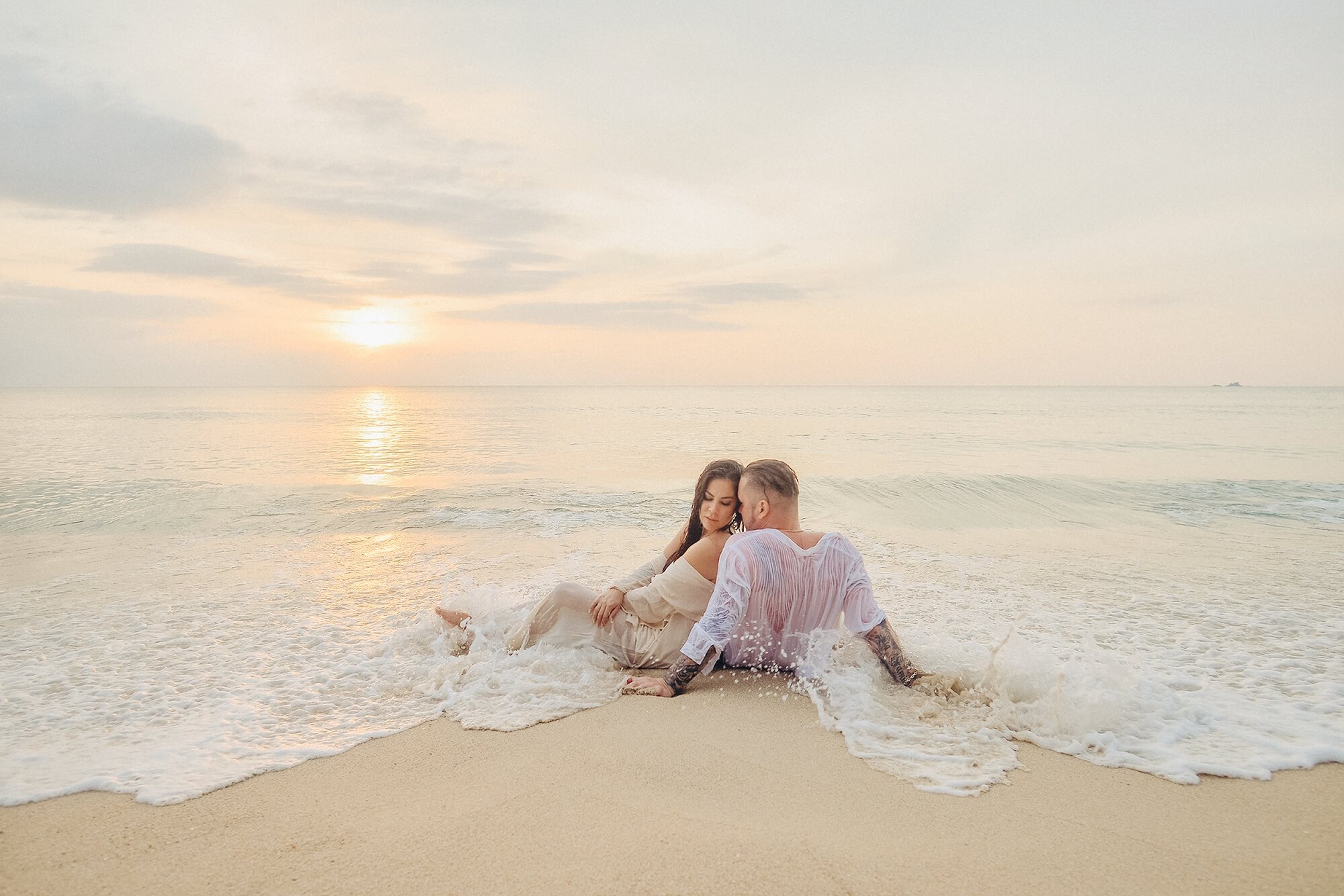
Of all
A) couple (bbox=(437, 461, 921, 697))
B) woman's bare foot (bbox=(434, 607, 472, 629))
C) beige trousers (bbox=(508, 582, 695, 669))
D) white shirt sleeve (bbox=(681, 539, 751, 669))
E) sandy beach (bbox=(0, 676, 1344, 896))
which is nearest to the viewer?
sandy beach (bbox=(0, 676, 1344, 896))

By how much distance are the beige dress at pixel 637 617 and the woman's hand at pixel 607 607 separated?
0.04 m

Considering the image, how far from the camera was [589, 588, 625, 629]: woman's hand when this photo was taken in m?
5.07

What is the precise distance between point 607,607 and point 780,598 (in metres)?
1.24

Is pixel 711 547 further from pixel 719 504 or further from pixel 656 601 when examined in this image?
pixel 656 601

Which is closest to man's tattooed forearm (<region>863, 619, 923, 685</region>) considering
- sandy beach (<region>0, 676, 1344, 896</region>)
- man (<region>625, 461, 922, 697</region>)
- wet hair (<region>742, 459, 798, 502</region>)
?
man (<region>625, 461, 922, 697</region>)

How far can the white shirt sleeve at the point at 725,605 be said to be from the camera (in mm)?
4336

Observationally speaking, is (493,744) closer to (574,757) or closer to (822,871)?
(574,757)

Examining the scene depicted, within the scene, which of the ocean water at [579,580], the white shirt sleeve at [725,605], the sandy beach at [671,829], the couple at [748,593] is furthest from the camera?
the couple at [748,593]

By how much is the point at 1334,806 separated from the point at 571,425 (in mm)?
34750

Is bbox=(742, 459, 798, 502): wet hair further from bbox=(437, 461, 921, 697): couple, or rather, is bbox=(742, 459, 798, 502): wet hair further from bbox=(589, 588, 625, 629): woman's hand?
bbox=(589, 588, 625, 629): woman's hand

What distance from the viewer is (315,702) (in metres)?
4.50

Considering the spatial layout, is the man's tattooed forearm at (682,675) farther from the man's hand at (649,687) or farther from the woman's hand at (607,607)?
the woman's hand at (607,607)

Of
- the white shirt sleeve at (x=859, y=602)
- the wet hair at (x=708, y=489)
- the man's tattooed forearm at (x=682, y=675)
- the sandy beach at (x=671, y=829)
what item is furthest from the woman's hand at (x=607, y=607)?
the white shirt sleeve at (x=859, y=602)

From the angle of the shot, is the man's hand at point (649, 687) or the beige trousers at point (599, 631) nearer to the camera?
the man's hand at point (649, 687)
